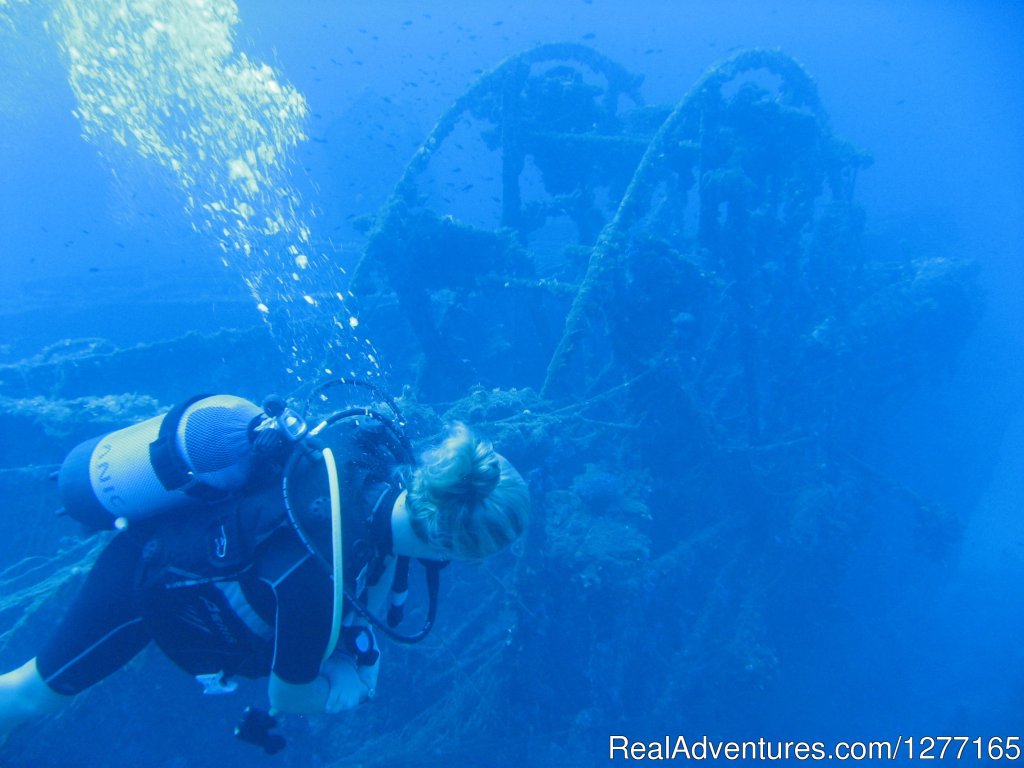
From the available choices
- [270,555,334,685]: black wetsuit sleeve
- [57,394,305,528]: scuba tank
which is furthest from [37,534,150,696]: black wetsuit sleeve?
[270,555,334,685]: black wetsuit sleeve

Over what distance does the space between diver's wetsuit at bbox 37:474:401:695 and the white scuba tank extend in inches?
5.7

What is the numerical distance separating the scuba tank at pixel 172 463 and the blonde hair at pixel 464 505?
64 centimetres

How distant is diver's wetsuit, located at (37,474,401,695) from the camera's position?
78.3 inches

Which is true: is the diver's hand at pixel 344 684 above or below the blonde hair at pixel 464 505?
below

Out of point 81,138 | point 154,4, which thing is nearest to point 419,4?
point 81,138

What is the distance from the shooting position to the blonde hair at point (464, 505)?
201 centimetres

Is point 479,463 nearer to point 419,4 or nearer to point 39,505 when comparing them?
point 39,505

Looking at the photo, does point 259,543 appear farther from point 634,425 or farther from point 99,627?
point 634,425

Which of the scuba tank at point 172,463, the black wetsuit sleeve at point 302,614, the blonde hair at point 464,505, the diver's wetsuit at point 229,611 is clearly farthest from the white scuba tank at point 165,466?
the blonde hair at point 464,505

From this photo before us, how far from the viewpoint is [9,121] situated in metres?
59.4

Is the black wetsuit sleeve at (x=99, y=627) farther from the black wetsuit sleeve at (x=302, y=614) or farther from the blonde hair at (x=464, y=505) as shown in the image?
the blonde hair at (x=464, y=505)

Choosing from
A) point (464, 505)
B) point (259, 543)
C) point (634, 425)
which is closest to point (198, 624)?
point (259, 543)

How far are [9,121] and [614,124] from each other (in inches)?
3025

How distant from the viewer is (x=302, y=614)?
1.97m
